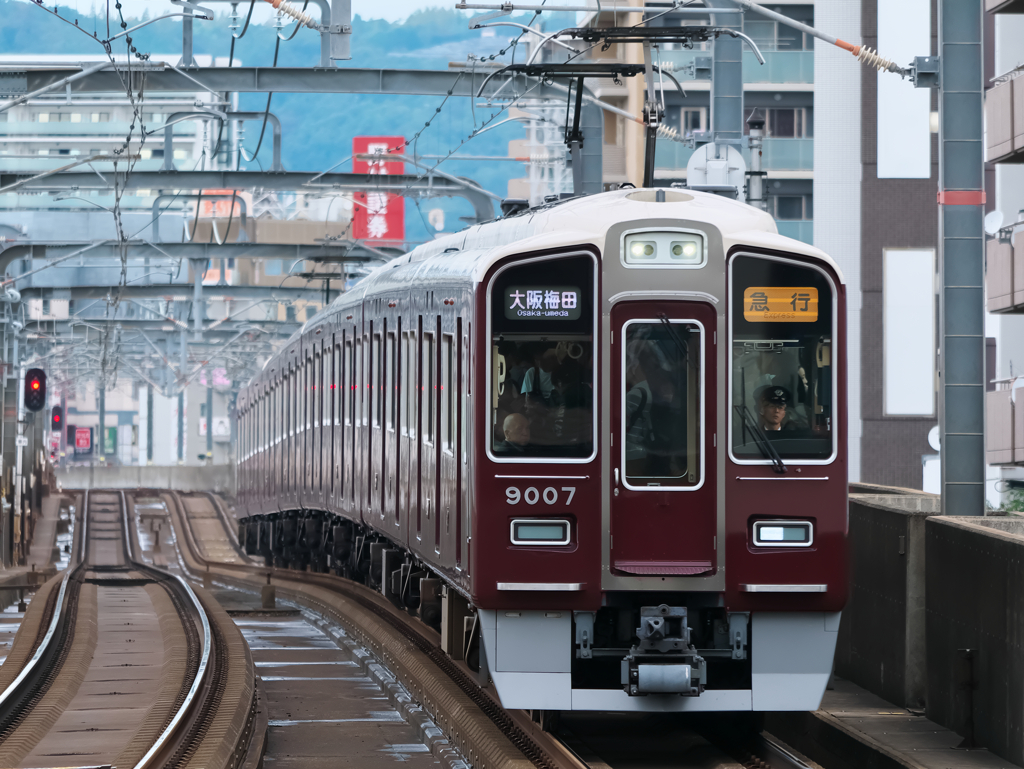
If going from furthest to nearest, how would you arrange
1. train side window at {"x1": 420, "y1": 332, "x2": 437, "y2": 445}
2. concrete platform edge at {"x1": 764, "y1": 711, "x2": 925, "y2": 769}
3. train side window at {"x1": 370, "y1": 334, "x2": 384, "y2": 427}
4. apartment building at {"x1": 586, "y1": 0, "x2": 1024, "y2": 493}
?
apartment building at {"x1": 586, "y1": 0, "x2": 1024, "y2": 493} < train side window at {"x1": 370, "y1": 334, "x2": 384, "y2": 427} < train side window at {"x1": 420, "y1": 332, "x2": 437, "y2": 445} < concrete platform edge at {"x1": 764, "y1": 711, "x2": 925, "y2": 769}

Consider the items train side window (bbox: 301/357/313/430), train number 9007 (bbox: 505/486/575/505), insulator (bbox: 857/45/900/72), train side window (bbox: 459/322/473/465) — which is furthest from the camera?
train side window (bbox: 301/357/313/430)

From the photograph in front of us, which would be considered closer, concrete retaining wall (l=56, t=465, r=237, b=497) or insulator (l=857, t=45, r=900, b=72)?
insulator (l=857, t=45, r=900, b=72)

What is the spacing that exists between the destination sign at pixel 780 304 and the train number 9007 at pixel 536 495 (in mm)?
1296

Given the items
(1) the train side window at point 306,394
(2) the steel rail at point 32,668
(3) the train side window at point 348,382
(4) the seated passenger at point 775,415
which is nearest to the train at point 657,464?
(4) the seated passenger at point 775,415

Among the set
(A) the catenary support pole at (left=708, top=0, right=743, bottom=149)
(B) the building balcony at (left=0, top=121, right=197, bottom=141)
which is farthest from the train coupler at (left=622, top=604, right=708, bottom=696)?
(B) the building balcony at (left=0, top=121, right=197, bottom=141)

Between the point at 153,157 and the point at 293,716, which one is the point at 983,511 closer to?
the point at 293,716

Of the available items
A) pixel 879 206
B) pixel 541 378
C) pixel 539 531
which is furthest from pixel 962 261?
pixel 879 206

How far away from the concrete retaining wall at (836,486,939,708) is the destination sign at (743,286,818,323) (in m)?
1.99

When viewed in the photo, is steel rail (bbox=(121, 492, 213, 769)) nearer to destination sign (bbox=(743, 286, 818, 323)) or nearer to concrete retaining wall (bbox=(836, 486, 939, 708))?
destination sign (bbox=(743, 286, 818, 323))

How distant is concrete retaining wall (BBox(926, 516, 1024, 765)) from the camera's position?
27.8 ft

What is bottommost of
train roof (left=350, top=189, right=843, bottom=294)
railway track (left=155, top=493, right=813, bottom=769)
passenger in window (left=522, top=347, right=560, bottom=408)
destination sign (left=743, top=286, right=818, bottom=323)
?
railway track (left=155, top=493, right=813, bottom=769)

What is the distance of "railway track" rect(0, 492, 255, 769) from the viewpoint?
30.5ft

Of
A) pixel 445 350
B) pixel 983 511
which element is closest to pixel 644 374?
pixel 445 350

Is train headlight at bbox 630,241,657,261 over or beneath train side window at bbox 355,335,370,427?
over
